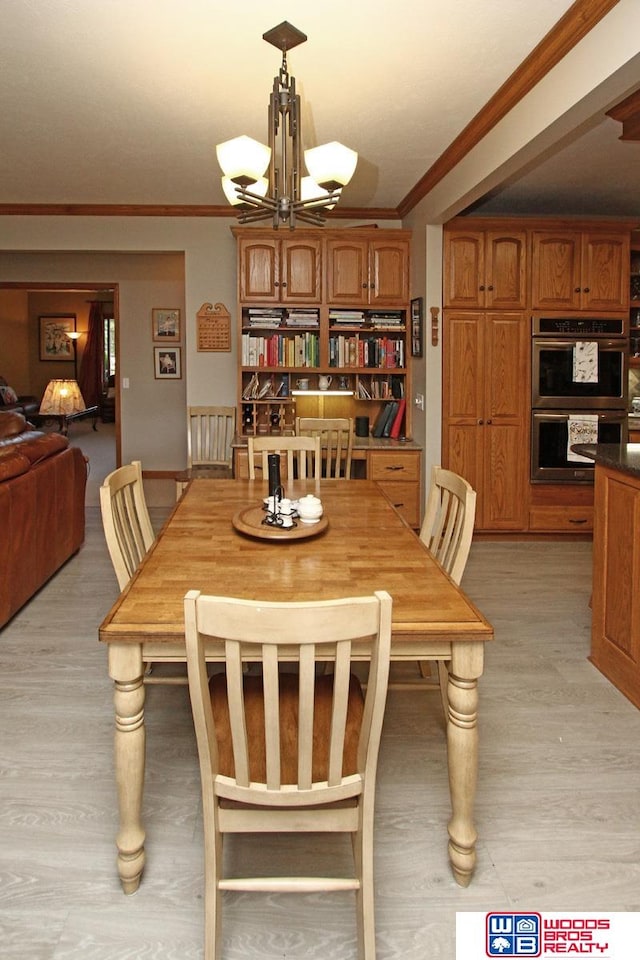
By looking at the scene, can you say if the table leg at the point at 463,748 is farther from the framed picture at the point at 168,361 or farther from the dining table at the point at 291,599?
the framed picture at the point at 168,361

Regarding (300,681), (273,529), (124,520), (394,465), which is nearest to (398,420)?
(394,465)

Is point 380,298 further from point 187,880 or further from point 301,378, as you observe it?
point 187,880

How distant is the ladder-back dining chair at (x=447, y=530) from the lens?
2268 millimetres

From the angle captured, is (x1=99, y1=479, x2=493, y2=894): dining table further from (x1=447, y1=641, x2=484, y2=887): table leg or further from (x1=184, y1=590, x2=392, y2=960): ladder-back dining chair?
(x1=184, y1=590, x2=392, y2=960): ladder-back dining chair

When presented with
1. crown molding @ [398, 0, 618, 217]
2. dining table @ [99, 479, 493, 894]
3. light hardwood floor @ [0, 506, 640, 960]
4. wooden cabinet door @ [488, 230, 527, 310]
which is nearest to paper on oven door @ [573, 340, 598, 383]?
wooden cabinet door @ [488, 230, 527, 310]

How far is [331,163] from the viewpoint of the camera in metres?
2.76

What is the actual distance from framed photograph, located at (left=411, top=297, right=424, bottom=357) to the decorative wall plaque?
4.94 feet

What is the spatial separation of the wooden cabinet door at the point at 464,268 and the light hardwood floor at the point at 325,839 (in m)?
2.81

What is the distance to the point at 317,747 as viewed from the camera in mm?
1673

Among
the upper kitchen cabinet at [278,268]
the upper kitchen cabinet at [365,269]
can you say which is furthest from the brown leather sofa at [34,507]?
the upper kitchen cabinet at [365,269]

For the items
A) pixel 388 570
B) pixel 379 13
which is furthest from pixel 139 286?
pixel 388 570

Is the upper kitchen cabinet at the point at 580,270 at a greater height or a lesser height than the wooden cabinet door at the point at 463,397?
greater

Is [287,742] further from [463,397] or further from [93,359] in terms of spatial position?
[93,359]

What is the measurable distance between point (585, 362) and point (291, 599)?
417cm
